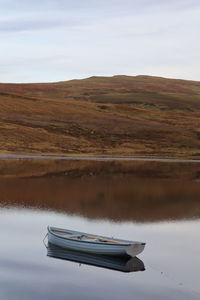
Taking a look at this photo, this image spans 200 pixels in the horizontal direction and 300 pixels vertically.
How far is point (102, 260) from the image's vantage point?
22.8 metres

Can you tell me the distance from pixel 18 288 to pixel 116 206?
681 inches

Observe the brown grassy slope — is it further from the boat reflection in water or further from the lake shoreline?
the boat reflection in water

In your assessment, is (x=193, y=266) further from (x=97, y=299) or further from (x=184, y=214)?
(x=184, y=214)

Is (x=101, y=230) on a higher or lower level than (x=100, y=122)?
lower

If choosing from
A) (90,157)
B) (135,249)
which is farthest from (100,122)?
(135,249)

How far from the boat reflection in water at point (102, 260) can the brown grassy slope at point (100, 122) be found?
1967 inches

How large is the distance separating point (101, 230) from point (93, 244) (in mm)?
5029

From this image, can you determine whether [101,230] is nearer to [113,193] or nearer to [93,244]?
[93,244]

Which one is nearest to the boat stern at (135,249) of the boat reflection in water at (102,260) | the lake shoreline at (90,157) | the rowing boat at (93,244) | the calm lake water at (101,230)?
the rowing boat at (93,244)

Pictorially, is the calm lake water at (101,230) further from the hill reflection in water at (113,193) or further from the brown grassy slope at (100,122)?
the brown grassy slope at (100,122)

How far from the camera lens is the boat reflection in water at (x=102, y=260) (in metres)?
22.1

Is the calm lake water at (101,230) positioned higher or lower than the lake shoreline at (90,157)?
higher

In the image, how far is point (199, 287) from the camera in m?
19.8

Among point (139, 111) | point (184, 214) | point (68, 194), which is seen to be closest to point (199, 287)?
point (184, 214)
